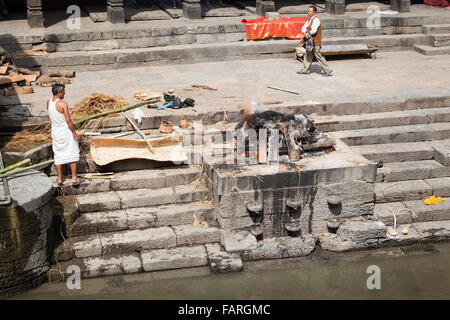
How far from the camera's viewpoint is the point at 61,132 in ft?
32.8

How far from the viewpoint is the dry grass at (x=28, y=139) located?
10617mm

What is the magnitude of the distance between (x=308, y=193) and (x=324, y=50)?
21.9 ft

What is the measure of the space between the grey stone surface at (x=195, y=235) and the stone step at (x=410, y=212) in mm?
2746

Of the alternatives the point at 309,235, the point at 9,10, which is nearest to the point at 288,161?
the point at 309,235

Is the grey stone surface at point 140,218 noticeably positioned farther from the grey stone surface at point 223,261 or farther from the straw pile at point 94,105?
the straw pile at point 94,105

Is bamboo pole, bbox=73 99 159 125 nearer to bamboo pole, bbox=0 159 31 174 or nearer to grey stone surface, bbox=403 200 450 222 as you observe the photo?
bamboo pole, bbox=0 159 31 174

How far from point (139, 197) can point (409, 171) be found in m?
4.71

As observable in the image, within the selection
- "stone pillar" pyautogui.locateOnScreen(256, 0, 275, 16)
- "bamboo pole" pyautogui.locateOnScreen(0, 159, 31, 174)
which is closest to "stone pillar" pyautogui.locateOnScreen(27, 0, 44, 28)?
"stone pillar" pyautogui.locateOnScreen(256, 0, 275, 16)

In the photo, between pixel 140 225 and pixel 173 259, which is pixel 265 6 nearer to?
pixel 140 225

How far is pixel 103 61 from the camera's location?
50.0ft

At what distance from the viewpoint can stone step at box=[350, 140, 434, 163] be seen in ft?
38.1

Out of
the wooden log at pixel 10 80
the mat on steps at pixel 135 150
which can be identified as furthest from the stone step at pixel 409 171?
the wooden log at pixel 10 80
